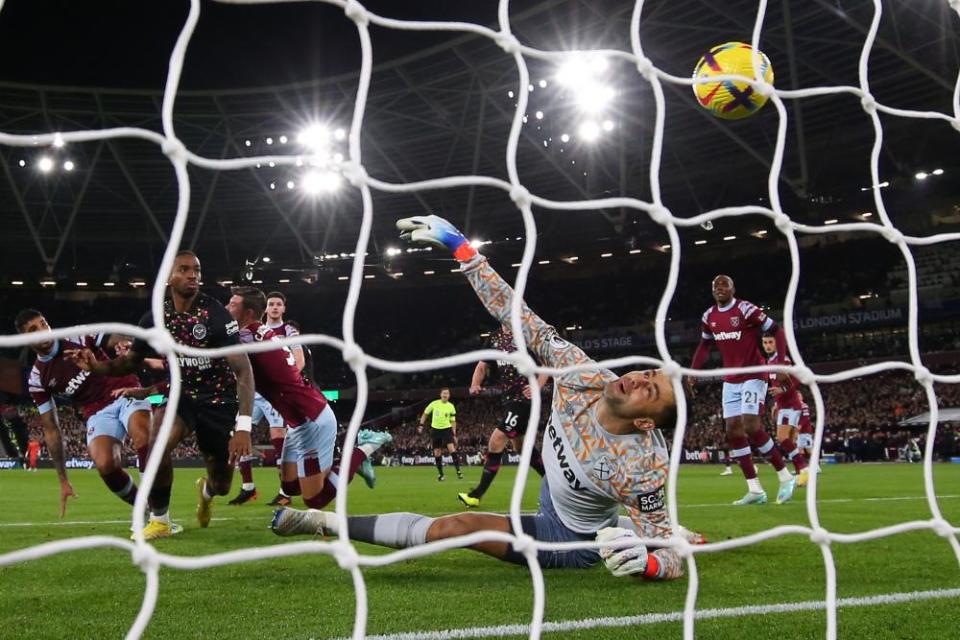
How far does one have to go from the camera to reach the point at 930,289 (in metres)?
31.1

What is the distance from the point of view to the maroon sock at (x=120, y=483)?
6.16 metres

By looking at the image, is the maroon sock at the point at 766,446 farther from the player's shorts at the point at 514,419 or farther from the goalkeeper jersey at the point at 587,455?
the goalkeeper jersey at the point at 587,455

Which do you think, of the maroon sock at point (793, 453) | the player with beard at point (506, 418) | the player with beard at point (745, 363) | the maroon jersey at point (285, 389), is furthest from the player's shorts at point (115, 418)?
the maroon sock at point (793, 453)

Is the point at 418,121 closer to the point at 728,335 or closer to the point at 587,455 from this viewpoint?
the point at 728,335

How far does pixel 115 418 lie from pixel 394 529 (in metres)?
3.36

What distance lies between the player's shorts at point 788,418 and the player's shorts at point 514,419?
2.95 metres

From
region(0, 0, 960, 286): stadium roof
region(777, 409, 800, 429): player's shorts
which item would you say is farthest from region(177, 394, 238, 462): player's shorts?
region(0, 0, 960, 286): stadium roof

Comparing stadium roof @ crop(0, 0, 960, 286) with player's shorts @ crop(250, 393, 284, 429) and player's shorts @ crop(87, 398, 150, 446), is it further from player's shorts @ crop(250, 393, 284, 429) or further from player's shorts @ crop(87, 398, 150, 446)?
player's shorts @ crop(87, 398, 150, 446)

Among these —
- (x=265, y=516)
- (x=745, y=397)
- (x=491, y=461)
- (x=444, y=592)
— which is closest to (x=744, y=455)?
(x=745, y=397)

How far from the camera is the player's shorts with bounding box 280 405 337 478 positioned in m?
6.09

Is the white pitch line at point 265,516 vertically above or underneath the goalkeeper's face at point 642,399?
underneath

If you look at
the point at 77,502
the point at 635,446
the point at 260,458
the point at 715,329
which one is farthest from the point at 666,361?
the point at 260,458

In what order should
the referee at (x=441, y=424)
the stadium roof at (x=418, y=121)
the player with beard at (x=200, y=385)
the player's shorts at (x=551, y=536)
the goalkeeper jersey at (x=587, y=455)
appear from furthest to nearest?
the stadium roof at (x=418, y=121)
the referee at (x=441, y=424)
the player with beard at (x=200, y=385)
the player's shorts at (x=551, y=536)
the goalkeeper jersey at (x=587, y=455)

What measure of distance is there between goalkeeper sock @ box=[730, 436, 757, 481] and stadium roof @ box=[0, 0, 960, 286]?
15.4m
